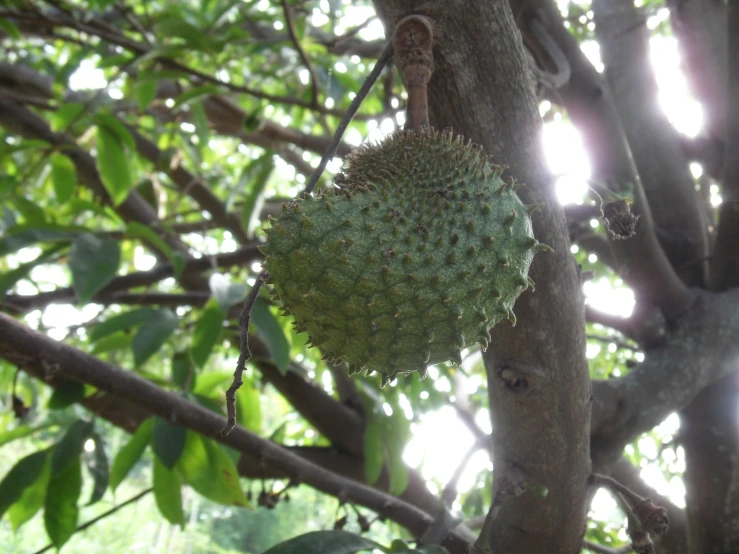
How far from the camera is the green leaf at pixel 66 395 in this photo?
205 cm

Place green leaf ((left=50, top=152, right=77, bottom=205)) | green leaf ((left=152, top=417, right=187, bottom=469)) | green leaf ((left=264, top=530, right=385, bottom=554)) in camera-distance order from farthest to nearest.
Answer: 1. green leaf ((left=50, top=152, right=77, bottom=205))
2. green leaf ((left=152, top=417, right=187, bottom=469))
3. green leaf ((left=264, top=530, right=385, bottom=554))

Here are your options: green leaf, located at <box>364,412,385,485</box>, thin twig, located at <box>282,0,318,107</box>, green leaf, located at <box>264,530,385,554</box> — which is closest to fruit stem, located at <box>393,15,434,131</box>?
green leaf, located at <box>264,530,385,554</box>

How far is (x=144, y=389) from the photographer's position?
1810 mm

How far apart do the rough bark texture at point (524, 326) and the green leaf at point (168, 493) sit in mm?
974

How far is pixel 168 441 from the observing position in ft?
6.04

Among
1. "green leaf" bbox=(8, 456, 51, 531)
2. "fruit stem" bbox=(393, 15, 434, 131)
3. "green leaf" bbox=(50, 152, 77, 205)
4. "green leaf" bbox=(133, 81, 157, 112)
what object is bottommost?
"green leaf" bbox=(8, 456, 51, 531)

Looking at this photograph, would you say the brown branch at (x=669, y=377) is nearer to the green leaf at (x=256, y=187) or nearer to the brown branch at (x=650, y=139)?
the brown branch at (x=650, y=139)

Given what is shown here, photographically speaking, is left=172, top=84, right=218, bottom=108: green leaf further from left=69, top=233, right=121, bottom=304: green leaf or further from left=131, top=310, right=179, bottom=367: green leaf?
left=131, top=310, right=179, bottom=367: green leaf

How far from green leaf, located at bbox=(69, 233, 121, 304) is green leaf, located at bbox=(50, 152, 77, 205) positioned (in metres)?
0.97

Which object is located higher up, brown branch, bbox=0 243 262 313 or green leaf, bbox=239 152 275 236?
green leaf, bbox=239 152 275 236

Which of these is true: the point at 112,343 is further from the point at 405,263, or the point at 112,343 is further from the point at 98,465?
the point at 405,263

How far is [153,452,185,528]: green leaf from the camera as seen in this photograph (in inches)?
78.0

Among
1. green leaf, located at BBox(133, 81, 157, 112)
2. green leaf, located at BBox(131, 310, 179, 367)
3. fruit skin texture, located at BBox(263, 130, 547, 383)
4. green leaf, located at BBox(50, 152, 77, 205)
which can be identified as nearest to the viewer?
fruit skin texture, located at BBox(263, 130, 547, 383)

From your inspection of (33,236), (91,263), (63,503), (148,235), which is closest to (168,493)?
(63,503)
